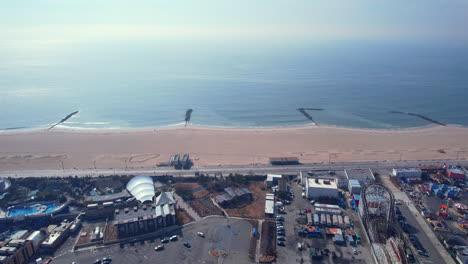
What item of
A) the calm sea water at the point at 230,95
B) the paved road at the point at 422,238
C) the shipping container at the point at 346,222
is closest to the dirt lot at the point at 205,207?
the shipping container at the point at 346,222

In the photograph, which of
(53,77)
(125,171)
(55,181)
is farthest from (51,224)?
(53,77)

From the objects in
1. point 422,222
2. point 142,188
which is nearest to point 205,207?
point 142,188

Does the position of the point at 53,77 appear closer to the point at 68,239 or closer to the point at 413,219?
the point at 68,239

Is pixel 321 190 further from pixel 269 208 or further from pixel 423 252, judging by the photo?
pixel 423 252

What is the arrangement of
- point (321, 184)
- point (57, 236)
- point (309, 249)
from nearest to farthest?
1. point (309, 249)
2. point (57, 236)
3. point (321, 184)

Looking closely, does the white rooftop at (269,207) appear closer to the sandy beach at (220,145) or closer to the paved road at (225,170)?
the paved road at (225,170)

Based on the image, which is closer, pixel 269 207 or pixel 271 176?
pixel 269 207
